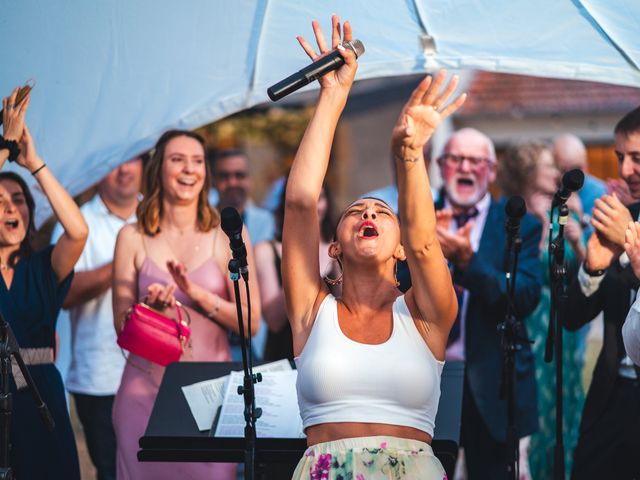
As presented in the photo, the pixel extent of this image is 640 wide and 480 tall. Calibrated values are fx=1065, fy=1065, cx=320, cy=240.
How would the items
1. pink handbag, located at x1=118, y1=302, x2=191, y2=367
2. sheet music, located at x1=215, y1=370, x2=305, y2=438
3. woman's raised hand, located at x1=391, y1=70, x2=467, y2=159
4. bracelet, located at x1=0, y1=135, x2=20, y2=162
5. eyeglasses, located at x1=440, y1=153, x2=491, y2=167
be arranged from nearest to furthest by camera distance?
woman's raised hand, located at x1=391, y1=70, x2=467, y2=159
sheet music, located at x1=215, y1=370, x2=305, y2=438
bracelet, located at x1=0, y1=135, x2=20, y2=162
pink handbag, located at x1=118, y1=302, x2=191, y2=367
eyeglasses, located at x1=440, y1=153, x2=491, y2=167

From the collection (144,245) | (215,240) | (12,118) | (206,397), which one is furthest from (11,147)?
(206,397)

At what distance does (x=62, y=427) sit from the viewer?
5.43 m

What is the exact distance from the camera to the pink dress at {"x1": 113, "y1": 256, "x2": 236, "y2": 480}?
5.49 metres

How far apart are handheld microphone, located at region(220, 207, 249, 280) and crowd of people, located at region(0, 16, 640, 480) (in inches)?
6.2

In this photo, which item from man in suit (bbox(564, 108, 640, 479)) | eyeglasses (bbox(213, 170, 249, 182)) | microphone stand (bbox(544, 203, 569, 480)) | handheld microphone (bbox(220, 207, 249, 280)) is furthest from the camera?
eyeglasses (bbox(213, 170, 249, 182))

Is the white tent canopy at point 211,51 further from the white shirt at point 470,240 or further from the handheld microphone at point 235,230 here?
the handheld microphone at point 235,230

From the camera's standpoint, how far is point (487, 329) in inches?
233

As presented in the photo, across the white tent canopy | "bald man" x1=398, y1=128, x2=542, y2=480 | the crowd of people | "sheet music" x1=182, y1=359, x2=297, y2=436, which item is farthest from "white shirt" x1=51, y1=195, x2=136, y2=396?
"bald man" x1=398, y1=128, x2=542, y2=480

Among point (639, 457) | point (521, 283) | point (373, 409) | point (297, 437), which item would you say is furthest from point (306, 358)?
point (521, 283)

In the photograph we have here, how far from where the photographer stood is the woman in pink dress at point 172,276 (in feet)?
18.1

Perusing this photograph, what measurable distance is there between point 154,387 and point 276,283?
1832 mm

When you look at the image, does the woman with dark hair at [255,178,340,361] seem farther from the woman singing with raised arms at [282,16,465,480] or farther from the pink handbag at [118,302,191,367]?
the woman singing with raised arms at [282,16,465,480]

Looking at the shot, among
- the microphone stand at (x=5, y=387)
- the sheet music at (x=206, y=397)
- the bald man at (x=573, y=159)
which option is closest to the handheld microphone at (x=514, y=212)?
the sheet music at (x=206, y=397)

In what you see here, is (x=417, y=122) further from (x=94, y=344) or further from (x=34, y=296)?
(x=94, y=344)
